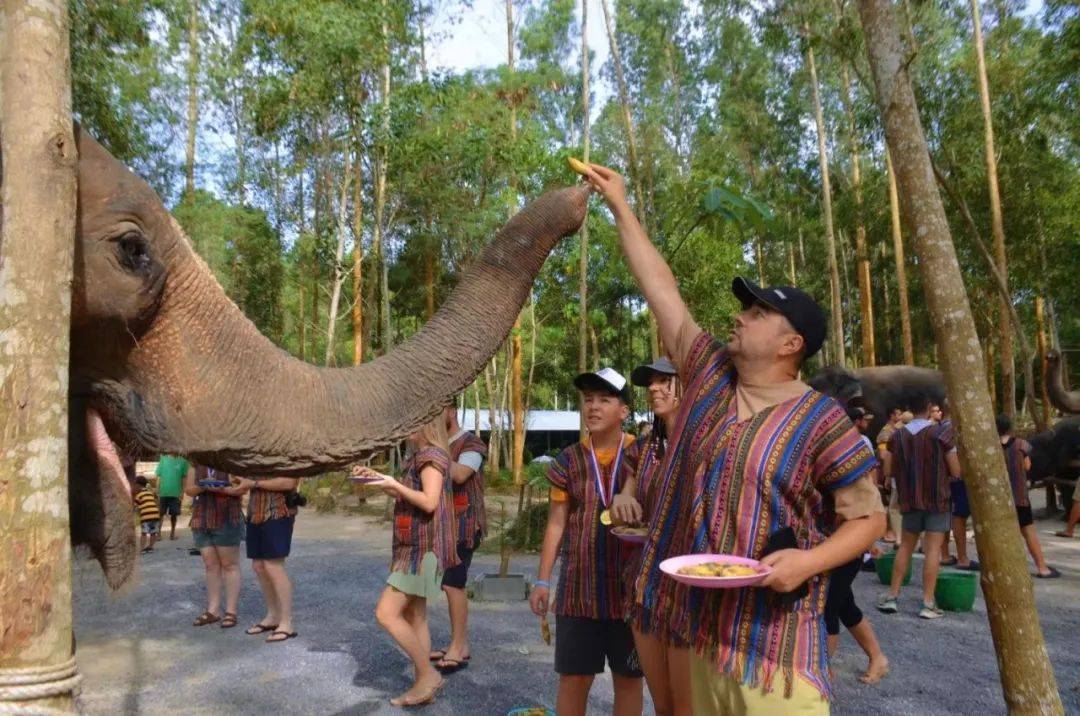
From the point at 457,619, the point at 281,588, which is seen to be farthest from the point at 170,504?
the point at 457,619

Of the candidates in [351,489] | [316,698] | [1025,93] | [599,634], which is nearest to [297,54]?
[351,489]

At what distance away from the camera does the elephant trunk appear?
197 cm

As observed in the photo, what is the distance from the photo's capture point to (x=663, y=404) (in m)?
3.81

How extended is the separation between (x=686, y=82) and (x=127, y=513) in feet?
94.5

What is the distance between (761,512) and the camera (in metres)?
2.10

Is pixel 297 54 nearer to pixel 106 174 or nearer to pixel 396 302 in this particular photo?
pixel 396 302

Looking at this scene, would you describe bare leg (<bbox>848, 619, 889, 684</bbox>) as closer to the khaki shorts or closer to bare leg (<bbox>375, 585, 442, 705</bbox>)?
bare leg (<bbox>375, 585, 442, 705</bbox>)

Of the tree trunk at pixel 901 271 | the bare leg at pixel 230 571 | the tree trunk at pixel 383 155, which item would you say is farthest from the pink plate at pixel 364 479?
the tree trunk at pixel 901 271

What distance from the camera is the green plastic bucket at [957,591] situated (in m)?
6.80

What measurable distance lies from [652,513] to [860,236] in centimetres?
2834

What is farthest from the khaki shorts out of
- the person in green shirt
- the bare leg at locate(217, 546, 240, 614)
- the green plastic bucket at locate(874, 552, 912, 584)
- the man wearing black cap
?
the person in green shirt

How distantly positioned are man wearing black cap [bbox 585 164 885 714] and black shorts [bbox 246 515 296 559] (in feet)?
14.1

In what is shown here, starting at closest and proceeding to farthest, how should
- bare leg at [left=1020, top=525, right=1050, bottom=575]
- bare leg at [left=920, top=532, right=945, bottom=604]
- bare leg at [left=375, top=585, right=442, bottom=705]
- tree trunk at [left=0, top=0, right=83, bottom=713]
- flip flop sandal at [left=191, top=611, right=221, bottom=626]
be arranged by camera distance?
tree trunk at [left=0, top=0, right=83, bottom=713] < bare leg at [left=375, top=585, right=442, bottom=705] < bare leg at [left=920, top=532, right=945, bottom=604] < flip flop sandal at [left=191, top=611, right=221, bottom=626] < bare leg at [left=1020, top=525, right=1050, bottom=575]

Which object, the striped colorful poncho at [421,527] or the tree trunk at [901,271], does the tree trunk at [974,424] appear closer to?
the striped colorful poncho at [421,527]
